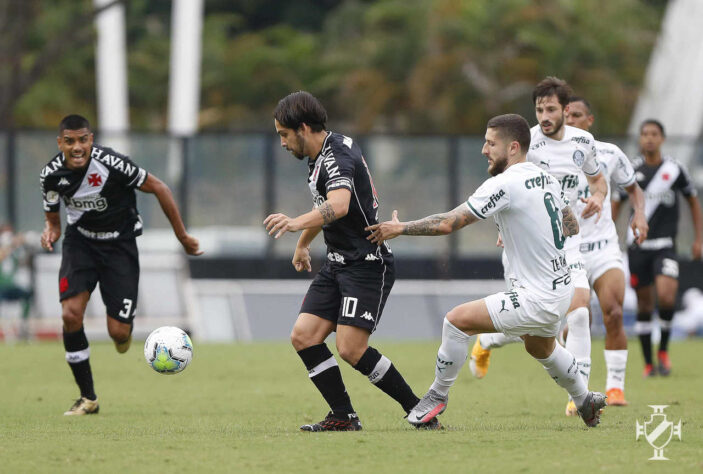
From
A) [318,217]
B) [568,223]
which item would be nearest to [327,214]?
[318,217]

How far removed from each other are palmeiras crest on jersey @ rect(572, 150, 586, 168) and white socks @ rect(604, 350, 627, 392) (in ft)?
6.18

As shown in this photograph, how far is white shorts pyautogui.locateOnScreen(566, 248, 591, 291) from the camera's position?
9508 mm

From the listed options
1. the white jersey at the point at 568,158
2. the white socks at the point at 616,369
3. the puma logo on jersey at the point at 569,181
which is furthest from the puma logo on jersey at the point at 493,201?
the white socks at the point at 616,369

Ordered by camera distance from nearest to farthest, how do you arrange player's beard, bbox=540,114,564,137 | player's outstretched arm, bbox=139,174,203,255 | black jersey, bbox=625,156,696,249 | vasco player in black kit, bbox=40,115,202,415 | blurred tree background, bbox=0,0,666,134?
player's beard, bbox=540,114,564,137, vasco player in black kit, bbox=40,115,202,415, player's outstretched arm, bbox=139,174,203,255, black jersey, bbox=625,156,696,249, blurred tree background, bbox=0,0,666,134

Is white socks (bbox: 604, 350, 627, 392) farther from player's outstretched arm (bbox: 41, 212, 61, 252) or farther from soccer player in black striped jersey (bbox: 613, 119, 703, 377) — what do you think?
player's outstretched arm (bbox: 41, 212, 61, 252)

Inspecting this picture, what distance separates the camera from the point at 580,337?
950 cm

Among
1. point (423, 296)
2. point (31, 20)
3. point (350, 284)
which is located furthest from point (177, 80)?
point (350, 284)

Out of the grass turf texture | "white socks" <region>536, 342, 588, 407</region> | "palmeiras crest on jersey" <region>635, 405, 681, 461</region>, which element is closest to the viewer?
the grass turf texture

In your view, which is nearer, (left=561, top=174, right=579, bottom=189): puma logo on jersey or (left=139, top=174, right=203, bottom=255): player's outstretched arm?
(left=561, top=174, right=579, bottom=189): puma logo on jersey

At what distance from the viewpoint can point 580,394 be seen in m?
8.01

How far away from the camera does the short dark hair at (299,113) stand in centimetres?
789

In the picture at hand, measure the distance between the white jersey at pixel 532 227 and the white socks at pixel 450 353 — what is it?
54cm

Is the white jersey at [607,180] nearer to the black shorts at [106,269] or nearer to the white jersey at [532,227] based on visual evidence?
the white jersey at [532,227]

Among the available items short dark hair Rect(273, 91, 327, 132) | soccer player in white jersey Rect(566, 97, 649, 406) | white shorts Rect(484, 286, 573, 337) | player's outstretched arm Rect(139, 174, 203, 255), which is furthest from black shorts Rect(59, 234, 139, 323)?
soccer player in white jersey Rect(566, 97, 649, 406)
